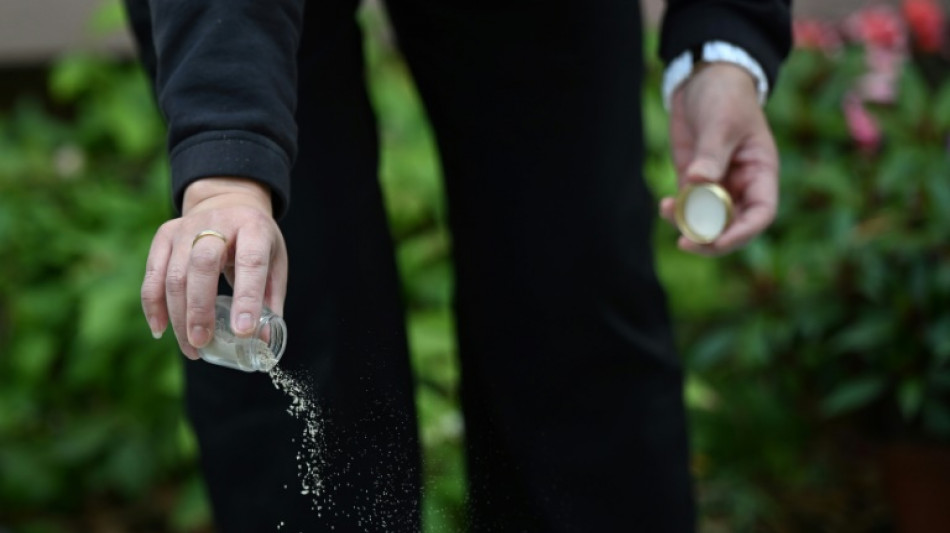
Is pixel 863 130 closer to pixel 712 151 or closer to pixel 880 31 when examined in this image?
pixel 880 31

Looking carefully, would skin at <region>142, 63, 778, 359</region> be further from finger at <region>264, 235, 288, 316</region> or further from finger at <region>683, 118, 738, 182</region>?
finger at <region>683, 118, 738, 182</region>

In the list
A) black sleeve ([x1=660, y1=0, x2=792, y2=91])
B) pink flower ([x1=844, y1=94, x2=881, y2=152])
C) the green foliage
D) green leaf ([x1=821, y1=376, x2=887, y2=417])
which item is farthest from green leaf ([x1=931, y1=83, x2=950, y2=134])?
the green foliage

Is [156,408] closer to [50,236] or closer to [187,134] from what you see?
[50,236]

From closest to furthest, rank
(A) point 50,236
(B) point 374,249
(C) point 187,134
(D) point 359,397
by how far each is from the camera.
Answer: (C) point 187,134 → (D) point 359,397 → (B) point 374,249 → (A) point 50,236

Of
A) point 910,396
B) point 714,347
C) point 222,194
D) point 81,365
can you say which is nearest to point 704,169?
point 222,194

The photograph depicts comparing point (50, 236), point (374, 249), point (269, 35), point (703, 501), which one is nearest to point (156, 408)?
point (50, 236)

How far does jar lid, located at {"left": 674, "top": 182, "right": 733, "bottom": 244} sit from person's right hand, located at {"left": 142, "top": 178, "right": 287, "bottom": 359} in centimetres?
66

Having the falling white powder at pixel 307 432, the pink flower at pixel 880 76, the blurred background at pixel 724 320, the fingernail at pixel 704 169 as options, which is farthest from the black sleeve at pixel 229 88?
the pink flower at pixel 880 76

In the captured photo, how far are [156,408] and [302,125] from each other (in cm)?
142

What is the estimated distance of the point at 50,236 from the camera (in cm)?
279

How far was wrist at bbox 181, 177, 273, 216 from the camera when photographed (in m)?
1.06

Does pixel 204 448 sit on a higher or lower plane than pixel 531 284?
lower

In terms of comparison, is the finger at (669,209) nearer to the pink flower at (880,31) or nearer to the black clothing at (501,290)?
the black clothing at (501,290)

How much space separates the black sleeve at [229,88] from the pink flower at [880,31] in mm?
2341
